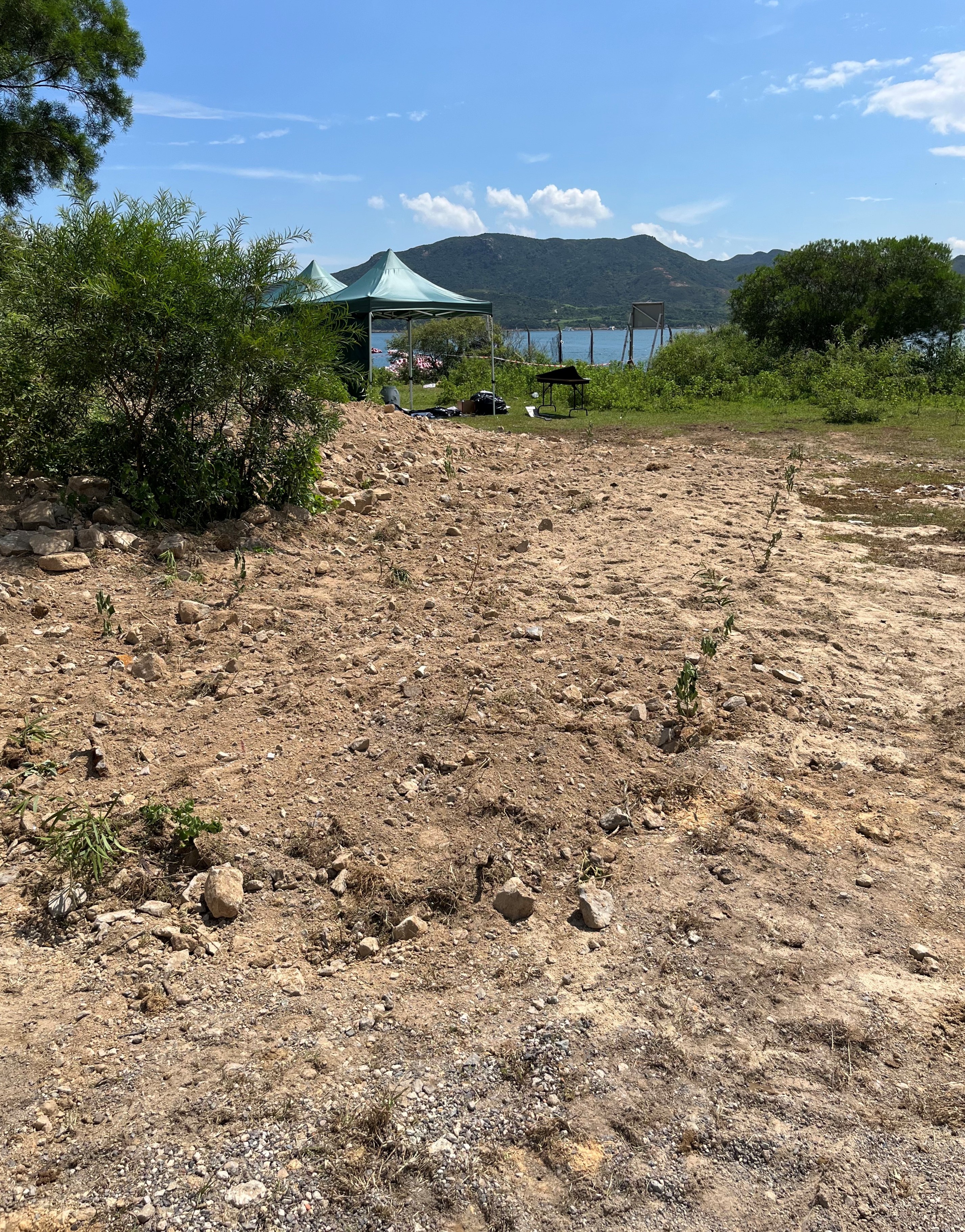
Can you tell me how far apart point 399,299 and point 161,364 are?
878 cm

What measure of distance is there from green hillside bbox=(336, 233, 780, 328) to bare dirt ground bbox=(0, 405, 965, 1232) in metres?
84.5

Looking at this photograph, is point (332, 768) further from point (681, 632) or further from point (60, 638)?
point (681, 632)

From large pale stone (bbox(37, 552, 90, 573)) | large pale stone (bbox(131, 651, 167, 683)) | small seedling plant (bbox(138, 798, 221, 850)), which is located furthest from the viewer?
large pale stone (bbox(37, 552, 90, 573))

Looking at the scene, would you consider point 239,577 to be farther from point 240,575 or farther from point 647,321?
point 647,321

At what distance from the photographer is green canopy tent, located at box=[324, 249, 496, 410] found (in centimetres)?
1322

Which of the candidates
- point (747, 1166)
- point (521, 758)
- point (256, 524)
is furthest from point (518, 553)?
point (747, 1166)

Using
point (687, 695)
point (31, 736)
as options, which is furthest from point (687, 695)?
point (31, 736)

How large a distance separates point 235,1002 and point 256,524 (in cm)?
395

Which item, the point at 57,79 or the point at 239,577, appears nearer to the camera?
the point at 239,577

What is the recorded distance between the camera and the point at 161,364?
535cm

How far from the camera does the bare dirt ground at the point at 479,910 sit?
1937 mm

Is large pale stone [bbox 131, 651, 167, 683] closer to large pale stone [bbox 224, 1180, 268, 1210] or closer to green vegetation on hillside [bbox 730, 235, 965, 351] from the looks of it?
large pale stone [bbox 224, 1180, 268, 1210]

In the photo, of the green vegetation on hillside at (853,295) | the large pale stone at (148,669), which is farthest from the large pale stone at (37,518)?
the green vegetation on hillside at (853,295)

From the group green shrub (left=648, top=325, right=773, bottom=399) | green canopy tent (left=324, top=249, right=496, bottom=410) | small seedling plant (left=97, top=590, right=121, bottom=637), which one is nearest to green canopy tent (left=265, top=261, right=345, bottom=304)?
small seedling plant (left=97, top=590, right=121, bottom=637)
